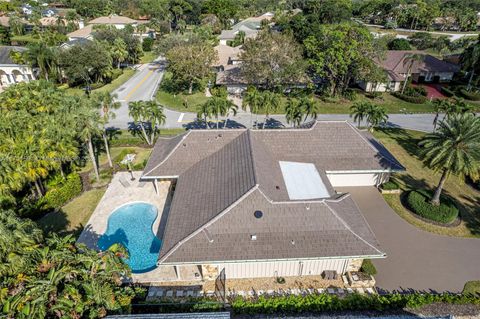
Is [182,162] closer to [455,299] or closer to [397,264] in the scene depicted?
[397,264]

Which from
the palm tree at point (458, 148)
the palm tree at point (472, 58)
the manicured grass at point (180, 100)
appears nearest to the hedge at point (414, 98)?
the palm tree at point (472, 58)

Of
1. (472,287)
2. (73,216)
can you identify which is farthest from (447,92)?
(73,216)

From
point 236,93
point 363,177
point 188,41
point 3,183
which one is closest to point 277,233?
point 363,177

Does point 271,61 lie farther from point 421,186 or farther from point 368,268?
point 368,268

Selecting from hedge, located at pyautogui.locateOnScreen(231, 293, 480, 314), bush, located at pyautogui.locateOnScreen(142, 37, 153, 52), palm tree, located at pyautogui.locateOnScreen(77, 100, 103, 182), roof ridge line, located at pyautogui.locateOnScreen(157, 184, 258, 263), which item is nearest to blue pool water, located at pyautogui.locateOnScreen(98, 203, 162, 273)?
roof ridge line, located at pyautogui.locateOnScreen(157, 184, 258, 263)

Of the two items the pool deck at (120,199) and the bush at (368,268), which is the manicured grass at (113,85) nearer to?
the pool deck at (120,199)

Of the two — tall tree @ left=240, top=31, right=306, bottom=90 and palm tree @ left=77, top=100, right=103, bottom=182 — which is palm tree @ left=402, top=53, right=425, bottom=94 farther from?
palm tree @ left=77, top=100, right=103, bottom=182
